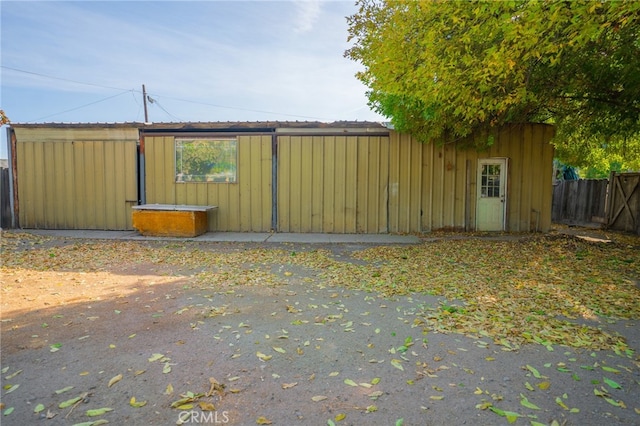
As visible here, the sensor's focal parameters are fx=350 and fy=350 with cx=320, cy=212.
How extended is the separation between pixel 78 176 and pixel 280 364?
1001cm

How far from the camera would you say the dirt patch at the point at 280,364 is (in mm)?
2092

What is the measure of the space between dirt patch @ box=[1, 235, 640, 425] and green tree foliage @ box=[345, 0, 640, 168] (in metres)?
3.01

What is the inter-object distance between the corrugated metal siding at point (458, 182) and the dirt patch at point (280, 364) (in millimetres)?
5534

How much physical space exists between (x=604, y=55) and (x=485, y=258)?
3.98 m

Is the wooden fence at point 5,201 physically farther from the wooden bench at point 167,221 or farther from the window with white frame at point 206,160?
the window with white frame at point 206,160

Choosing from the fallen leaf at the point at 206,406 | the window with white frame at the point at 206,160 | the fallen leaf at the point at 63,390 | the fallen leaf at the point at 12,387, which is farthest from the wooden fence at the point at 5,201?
the fallen leaf at the point at 206,406

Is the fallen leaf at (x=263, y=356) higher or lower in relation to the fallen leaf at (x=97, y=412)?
lower

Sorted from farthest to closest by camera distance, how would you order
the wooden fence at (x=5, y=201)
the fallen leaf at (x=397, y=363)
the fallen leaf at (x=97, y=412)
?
the wooden fence at (x=5, y=201) < the fallen leaf at (x=397, y=363) < the fallen leaf at (x=97, y=412)

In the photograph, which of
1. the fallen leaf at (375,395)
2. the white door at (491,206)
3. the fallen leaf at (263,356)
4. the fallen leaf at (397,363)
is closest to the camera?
the fallen leaf at (375,395)

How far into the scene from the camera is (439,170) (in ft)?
31.4

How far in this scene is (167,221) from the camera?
344 inches

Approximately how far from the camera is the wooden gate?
1009cm

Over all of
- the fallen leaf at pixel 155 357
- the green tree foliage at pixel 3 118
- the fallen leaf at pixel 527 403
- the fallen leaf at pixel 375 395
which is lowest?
the fallen leaf at pixel 375 395

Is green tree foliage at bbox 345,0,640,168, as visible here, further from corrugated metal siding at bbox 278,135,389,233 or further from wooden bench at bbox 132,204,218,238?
wooden bench at bbox 132,204,218,238
